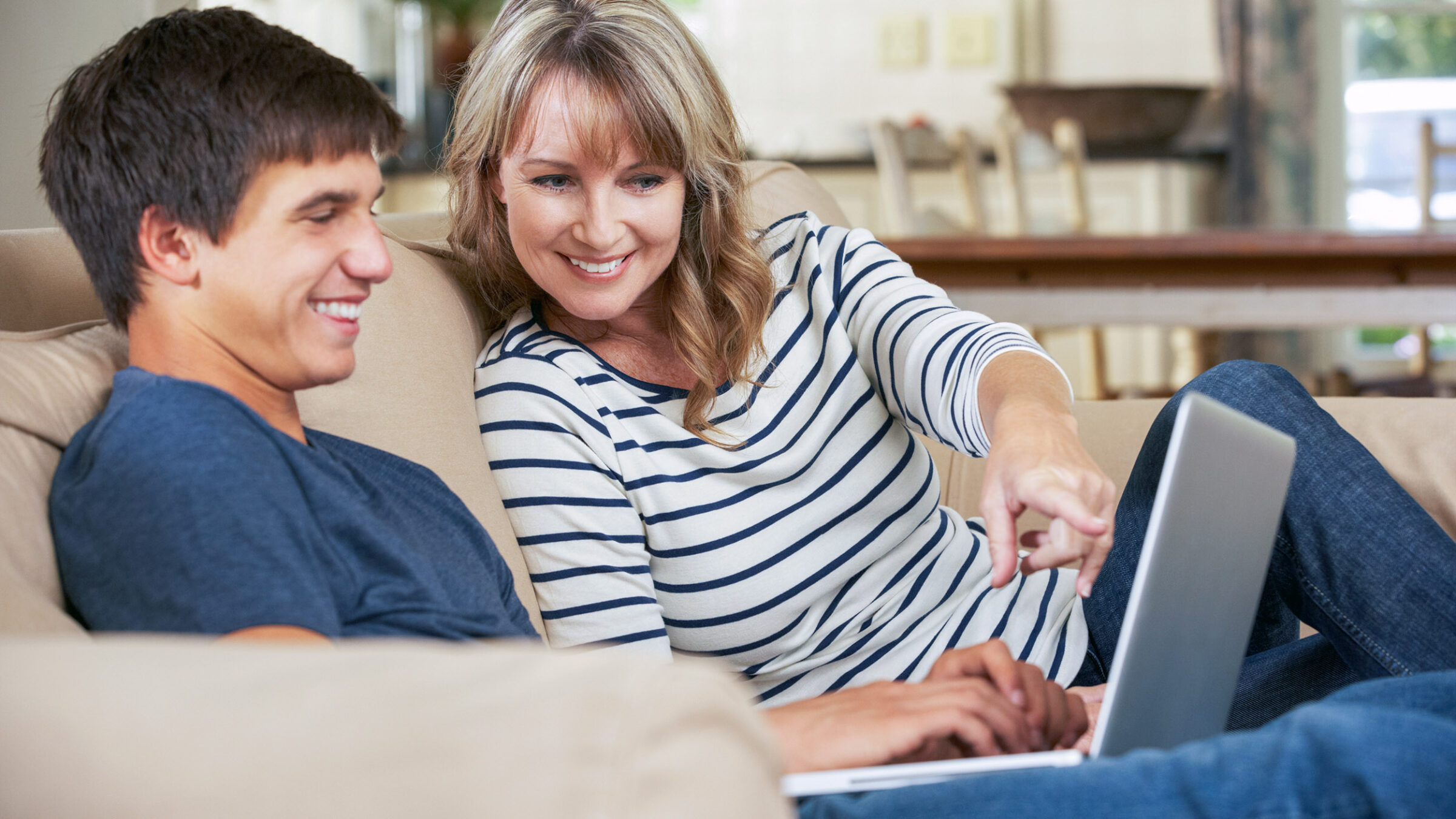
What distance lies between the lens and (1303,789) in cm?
52

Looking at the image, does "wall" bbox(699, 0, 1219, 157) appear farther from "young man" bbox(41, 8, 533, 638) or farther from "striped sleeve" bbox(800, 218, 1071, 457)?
"young man" bbox(41, 8, 533, 638)

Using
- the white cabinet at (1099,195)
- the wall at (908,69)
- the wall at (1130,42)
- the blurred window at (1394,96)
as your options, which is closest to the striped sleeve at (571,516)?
the white cabinet at (1099,195)

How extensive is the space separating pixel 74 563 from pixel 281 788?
33 centimetres

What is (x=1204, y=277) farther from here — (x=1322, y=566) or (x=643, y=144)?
(x=643, y=144)

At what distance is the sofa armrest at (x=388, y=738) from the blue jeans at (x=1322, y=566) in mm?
679

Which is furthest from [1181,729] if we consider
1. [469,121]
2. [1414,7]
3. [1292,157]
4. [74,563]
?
[1414,7]

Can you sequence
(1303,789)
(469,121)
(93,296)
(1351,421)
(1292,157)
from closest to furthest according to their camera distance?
(1303,789), (93,296), (469,121), (1351,421), (1292,157)

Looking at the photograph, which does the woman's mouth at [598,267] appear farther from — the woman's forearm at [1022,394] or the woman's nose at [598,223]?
the woman's forearm at [1022,394]

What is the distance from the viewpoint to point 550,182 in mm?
1001

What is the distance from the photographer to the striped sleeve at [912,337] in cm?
98

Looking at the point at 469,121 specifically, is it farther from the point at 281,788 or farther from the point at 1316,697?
the point at 1316,697

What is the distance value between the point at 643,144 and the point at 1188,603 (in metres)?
0.56

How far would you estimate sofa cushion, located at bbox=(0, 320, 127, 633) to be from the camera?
0.61 meters

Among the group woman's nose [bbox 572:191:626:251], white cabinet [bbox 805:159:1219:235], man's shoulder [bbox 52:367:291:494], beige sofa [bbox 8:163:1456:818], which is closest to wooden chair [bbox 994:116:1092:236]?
white cabinet [bbox 805:159:1219:235]
